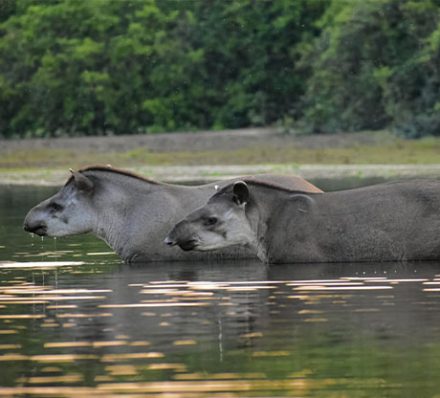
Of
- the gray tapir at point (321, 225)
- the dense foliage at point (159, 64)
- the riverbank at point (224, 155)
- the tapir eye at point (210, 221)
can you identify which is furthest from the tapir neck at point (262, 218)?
the dense foliage at point (159, 64)

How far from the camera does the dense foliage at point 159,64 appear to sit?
240ft

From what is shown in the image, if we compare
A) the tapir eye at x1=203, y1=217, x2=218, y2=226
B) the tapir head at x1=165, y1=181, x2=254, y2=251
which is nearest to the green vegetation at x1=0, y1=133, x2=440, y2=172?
the tapir head at x1=165, y1=181, x2=254, y2=251

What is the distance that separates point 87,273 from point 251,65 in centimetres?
5674

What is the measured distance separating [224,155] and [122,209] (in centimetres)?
3646

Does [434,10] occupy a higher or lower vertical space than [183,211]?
higher

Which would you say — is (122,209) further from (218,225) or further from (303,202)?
(303,202)

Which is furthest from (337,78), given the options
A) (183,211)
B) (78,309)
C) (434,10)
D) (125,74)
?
A: (78,309)

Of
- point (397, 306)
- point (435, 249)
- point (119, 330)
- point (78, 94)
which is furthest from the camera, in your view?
point (78, 94)

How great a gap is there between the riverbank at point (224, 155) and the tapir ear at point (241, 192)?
2467cm

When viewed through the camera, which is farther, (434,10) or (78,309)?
(434,10)

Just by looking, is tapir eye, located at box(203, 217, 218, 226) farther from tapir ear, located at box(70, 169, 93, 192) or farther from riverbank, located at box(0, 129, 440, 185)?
riverbank, located at box(0, 129, 440, 185)

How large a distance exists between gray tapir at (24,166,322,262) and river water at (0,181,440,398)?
23.3 inches

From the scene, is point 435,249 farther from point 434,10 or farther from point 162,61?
point 162,61

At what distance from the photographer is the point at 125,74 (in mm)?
74438
